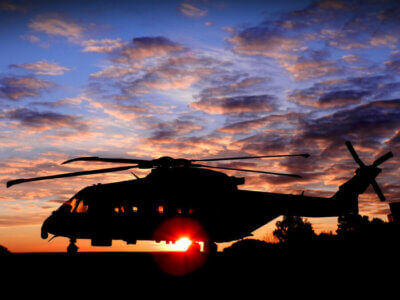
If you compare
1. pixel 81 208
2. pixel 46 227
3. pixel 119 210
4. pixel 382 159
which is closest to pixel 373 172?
pixel 382 159

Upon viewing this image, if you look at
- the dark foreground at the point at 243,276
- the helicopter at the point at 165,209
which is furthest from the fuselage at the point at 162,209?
the dark foreground at the point at 243,276

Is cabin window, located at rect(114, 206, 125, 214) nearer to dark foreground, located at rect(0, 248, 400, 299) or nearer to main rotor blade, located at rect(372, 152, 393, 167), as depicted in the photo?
dark foreground, located at rect(0, 248, 400, 299)

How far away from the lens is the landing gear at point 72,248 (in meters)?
18.1

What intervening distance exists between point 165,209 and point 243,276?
8.66m

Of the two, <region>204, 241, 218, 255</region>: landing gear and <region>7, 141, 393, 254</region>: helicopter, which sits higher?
<region>7, 141, 393, 254</region>: helicopter

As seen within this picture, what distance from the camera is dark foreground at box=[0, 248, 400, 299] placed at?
877 cm

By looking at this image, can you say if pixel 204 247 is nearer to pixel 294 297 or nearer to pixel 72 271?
pixel 72 271

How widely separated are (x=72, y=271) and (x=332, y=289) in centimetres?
832

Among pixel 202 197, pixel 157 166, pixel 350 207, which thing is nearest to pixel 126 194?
pixel 157 166

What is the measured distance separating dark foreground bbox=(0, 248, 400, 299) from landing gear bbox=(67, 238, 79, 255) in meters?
4.64

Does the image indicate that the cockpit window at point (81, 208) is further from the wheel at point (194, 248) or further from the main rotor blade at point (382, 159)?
the main rotor blade at point (382, 159)

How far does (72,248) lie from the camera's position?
1830 cm

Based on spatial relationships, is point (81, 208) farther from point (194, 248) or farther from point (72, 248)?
point (194, 248)

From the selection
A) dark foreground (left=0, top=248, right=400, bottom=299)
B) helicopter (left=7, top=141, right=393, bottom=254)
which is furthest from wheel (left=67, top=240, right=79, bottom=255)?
dark foreground (left=0, top=248, right=400, bottom=299)
